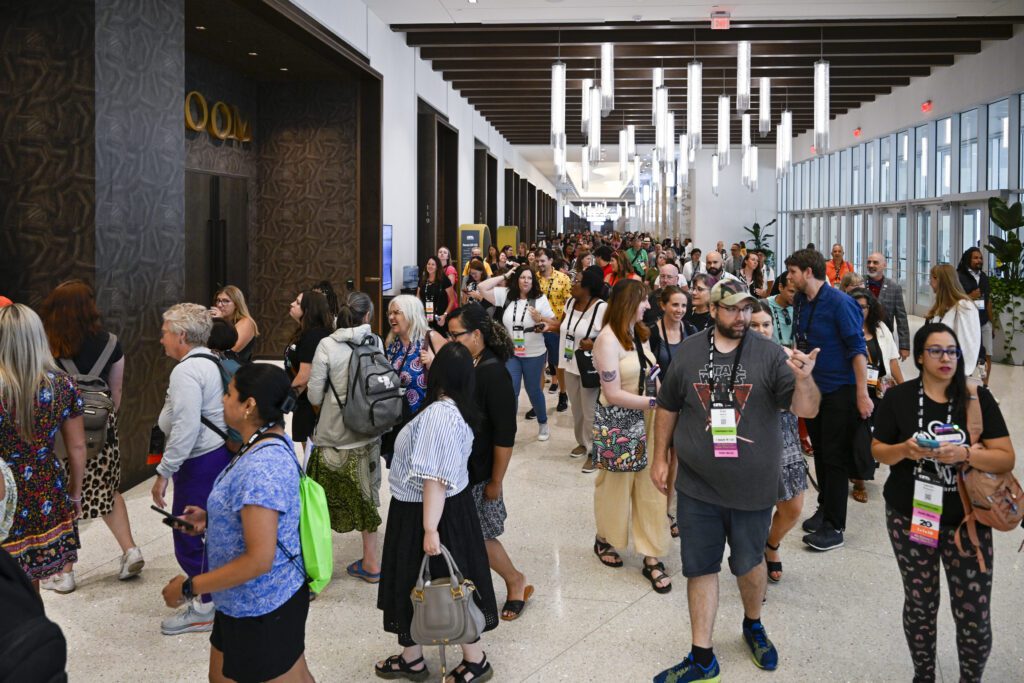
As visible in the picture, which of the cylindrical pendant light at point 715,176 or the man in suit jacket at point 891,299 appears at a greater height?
the cylindrical pendant light at point 715,176

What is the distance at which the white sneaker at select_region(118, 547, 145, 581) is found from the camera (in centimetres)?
488

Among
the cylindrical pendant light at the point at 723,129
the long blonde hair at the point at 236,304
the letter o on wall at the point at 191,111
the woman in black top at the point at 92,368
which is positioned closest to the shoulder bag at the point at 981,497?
the woman in black top at the point at 92,368

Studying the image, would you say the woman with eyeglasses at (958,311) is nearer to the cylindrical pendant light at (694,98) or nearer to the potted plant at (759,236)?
the cylindrical pendant light at (694,98)

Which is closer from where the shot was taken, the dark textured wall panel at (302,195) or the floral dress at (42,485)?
the floral dress at (42,485)

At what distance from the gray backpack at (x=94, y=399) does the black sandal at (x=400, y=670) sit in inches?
73.7

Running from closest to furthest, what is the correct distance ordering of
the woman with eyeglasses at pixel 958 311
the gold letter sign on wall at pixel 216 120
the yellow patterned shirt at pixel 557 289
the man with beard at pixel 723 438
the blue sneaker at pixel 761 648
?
1. the man with beard at pixel 723 438
2. the blue sneaker at pixel 761 648
3. the woman with eyeglasses at pixel 958 311
4. the yellow patterned shirt at pixel 557 289
5. the gold letter sign on wall at pixel 216 120

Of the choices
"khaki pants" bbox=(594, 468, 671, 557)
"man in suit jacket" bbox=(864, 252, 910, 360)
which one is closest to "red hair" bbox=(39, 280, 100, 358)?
"khaki pants" bbox=(594, 468, 671, 557)

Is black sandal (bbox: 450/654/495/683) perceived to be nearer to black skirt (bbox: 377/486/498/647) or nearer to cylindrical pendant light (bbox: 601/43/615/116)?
black skirt (bbox: 377/486/498/647)

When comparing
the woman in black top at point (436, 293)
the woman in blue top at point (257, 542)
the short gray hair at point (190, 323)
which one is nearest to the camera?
the woman in blue top at point (257, 542)

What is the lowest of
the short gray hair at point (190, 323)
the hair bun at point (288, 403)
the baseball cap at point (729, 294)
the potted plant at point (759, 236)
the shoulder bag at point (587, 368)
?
the shoulder bag at point (587, 368)

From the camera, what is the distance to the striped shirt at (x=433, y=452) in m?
3.34

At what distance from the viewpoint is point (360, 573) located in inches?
193

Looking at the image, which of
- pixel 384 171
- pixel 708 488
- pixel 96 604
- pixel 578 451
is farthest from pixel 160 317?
pixel 384 171

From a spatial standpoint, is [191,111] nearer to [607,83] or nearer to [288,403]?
[607,83]
